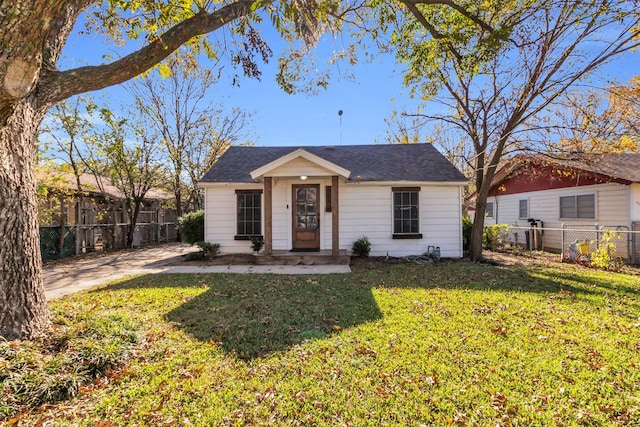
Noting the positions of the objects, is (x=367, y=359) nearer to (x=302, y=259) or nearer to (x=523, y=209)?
(x=302, y=259)

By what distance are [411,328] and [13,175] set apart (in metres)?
4.93

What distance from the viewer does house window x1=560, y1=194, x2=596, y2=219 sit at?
1130 cm

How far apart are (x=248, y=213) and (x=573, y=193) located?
1245 centimetres

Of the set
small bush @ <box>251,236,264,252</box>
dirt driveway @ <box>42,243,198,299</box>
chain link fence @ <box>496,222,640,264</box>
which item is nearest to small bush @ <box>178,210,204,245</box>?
dirt driveway @ <box>42,243,198,299</box>

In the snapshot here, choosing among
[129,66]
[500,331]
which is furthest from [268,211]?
[500,331]

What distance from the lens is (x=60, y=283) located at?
7.10m

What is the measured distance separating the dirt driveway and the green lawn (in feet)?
4.22

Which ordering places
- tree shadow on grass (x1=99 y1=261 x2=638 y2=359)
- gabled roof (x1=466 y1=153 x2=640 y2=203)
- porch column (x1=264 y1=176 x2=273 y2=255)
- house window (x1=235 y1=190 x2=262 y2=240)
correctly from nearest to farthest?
tree shadow on grass (x1=99 y1=261 x2=638 y2=359) → porch column (x1=264 y1=176 x2=273 y2=255) → gabled roof (x1=466 y1=153 x2=640 y2=203) → house window (x1=235 y1=190 x2=262 y2=240)

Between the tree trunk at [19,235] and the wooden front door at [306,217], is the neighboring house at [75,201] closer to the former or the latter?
the wooden front door at [306,217]

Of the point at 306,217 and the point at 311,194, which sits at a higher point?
the point at 311,194

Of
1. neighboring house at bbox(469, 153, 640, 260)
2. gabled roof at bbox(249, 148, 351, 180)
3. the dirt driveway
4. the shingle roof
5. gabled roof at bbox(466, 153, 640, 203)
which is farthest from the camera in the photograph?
the shingle roof

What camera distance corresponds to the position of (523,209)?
14.8 metres

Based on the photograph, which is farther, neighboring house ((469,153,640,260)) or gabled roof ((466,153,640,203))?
neighboring house ((469,153,640,260))

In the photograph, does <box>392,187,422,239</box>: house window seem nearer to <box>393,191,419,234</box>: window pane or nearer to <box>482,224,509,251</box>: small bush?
<box>393,191,419,234</box>: window pane
